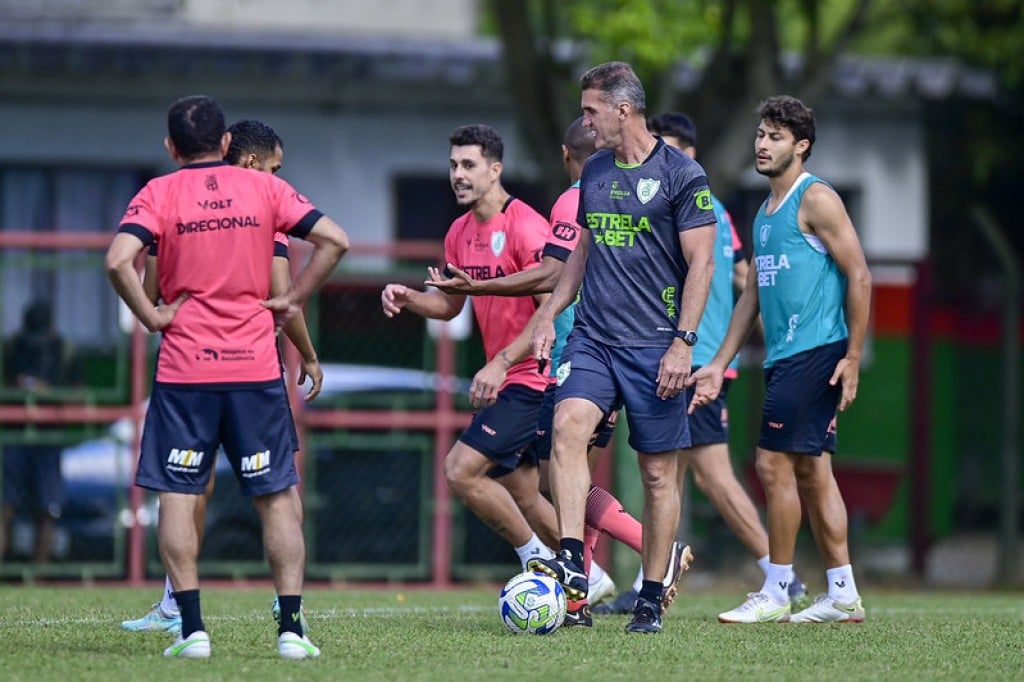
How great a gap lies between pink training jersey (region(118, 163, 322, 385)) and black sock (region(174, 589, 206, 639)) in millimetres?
790

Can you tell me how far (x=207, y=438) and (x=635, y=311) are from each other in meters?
2.03

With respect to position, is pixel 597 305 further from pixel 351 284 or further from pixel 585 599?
pixel 351 284

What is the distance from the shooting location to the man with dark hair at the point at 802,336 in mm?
7941

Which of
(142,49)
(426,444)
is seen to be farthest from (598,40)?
(426,444)

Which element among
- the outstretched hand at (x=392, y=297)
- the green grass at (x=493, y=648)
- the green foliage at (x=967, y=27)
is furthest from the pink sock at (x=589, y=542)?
the green foliage at (x=967, y=27)

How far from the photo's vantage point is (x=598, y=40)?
55.2 feet

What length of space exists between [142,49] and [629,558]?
7.05 metres

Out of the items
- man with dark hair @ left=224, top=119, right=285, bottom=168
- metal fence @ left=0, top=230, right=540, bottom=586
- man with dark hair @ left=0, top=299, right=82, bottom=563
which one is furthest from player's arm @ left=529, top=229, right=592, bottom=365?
man with dark hair @ left=0, top=299, right=82, bottom=563

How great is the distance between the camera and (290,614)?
21.5ft

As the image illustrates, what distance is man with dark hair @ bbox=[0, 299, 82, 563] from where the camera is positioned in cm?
1284

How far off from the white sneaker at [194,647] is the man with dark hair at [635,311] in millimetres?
1592

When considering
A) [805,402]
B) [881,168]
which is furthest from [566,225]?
[881,168]

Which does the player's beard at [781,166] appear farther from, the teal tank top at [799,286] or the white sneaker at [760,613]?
the white sneaker at [760,613]

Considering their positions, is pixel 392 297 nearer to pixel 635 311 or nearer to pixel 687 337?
pixel 635 311
